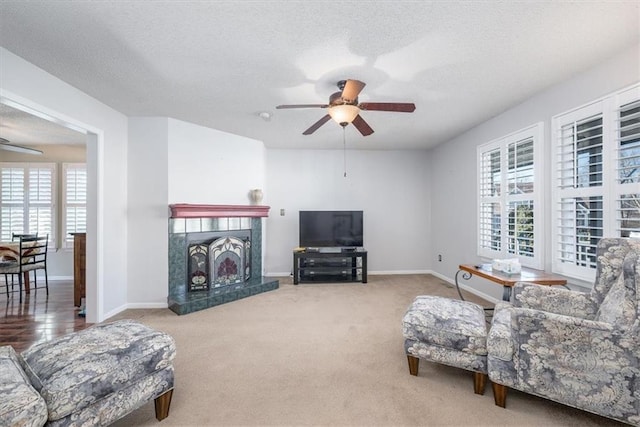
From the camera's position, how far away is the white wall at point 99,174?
2.52 m

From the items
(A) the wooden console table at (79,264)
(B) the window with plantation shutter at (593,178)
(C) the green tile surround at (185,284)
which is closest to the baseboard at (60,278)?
(A) the wooden console table at (79,264)

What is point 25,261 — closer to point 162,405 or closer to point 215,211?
point 215,211

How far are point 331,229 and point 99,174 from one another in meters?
3.45

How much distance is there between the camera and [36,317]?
3.26 meters

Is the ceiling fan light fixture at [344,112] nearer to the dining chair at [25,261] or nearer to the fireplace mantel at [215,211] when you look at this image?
the fireplace mantel at [215,211]

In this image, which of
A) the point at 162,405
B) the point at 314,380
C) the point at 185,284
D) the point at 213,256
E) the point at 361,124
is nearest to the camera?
the point at 162,405

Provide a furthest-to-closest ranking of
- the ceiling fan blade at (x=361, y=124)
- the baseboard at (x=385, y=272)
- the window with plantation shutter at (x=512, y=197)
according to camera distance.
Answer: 1. the baseboard at (x=385, y=272)
2. the window with plantation shutter at (x=512, y=197)
3. the ceiling fan blade at (x=361, y=124)

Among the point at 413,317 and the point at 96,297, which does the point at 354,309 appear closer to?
the point at 413,317

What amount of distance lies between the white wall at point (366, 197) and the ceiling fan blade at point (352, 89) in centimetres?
317

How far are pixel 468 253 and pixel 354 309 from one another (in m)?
2.13

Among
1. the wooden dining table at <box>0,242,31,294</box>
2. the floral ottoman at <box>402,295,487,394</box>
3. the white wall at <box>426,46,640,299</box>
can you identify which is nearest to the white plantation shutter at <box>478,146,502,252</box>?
the white wall at <box>426,46,640,299</box>

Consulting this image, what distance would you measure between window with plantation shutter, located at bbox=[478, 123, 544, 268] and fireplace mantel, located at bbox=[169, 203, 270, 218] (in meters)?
3.41

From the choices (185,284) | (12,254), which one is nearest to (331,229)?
(185,284)

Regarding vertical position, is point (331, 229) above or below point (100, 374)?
above
